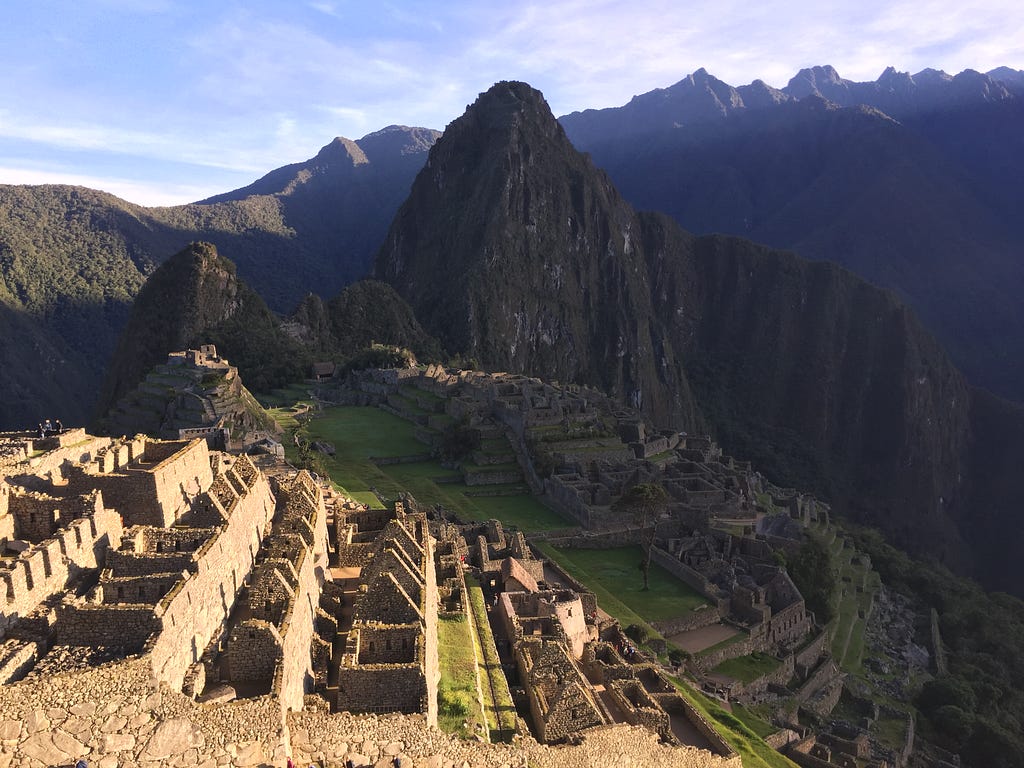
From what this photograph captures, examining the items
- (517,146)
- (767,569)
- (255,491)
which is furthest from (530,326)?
(255,491)

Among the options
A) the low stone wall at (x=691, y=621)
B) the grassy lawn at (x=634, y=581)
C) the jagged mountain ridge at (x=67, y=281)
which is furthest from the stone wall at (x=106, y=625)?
the jagged mountain ridge at (x=67, y=281)

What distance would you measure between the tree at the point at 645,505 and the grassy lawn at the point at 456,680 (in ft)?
68.4

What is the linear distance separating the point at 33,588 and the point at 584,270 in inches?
6839

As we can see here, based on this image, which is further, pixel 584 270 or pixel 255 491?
pixel 584 270

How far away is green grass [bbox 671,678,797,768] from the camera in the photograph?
1872 cm

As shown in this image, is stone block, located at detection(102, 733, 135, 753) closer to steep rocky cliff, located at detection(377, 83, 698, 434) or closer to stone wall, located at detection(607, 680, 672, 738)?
stone wall, located at detection(607, 680, 672, 738)

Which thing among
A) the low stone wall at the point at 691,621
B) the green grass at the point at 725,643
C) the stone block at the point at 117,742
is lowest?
the green grass at the point at 725,643

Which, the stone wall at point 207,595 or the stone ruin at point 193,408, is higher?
the stone wall at point 207,595

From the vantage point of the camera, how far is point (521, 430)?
47031 millimetres

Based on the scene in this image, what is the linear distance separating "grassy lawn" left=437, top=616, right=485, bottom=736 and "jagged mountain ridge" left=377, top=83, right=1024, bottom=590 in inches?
4754

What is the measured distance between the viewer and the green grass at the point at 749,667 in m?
25.7

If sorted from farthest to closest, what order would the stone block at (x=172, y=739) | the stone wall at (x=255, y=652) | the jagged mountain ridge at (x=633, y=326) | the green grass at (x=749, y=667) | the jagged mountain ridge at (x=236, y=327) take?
the jagged mountain ridge at (x=633, y=326), the jagged mountain ridge at (x=236, y=327), the green grass at (x=749, y=667), the stone wall at (x=255, y=652), the stone block at (x=172, y=739)

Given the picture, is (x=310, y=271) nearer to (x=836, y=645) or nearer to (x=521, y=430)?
(x=521, y=430)

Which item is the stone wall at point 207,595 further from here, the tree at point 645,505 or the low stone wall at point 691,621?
the tree at point 645,505
